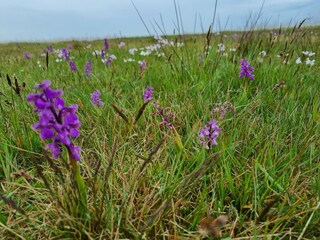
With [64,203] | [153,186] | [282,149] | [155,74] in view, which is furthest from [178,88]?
[64,203]

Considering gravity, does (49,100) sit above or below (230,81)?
above

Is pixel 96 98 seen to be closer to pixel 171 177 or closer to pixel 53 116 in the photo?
pixel 171 177

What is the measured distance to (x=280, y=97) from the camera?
3422 millimetres

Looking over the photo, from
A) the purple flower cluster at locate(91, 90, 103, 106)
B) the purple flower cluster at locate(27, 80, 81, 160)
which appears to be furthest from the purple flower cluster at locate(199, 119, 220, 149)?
the purple flower cluster at locate(91, 90, 103, 106)

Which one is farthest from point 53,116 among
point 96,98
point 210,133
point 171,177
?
point 96,98

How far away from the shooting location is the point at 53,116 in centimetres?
132

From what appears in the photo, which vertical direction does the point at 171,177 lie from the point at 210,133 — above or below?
below

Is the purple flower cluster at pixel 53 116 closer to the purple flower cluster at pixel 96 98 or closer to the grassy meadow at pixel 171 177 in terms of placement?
the grassy meadow at pixel 171 177

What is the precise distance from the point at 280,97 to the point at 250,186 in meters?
1.64

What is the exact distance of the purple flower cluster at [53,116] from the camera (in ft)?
4.18

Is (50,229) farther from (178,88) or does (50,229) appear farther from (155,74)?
(155,74)

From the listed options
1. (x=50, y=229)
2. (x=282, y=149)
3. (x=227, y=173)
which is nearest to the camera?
(x=50, y=229)

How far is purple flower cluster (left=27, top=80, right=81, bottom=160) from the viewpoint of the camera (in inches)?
50.1

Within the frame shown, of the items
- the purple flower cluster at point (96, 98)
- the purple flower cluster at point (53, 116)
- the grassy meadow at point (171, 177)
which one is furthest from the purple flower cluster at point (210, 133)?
the purple flower cluster at point (96, 98)
